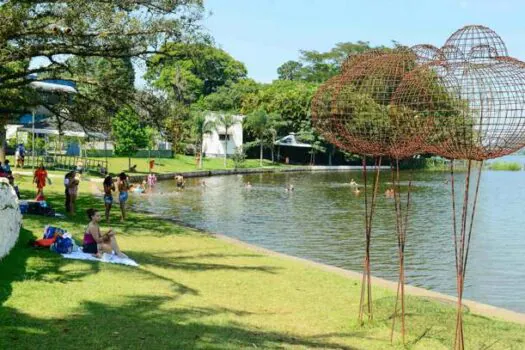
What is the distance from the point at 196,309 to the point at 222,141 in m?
66.8

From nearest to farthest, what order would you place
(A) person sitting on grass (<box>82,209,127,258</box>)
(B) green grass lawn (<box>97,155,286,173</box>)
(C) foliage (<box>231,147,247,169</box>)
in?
(A) person sitting on grass (<box>82,209,127,258</box>) → (B) green grass lawn (<box>97,155,286,173</box>) → (C) foliage (<box>231,147,247,169</box>)

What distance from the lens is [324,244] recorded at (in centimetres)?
2094

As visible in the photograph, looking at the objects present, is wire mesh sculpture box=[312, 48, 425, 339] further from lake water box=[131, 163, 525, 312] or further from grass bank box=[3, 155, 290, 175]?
grass bank box=[3, 155, 290, 175]

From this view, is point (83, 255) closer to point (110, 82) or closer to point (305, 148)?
point (110, 82)

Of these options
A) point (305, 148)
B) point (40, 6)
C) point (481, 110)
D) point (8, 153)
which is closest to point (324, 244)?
point (40, 6)

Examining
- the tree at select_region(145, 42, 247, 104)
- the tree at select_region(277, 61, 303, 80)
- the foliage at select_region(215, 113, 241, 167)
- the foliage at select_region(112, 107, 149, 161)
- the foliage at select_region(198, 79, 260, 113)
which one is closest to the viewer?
the foliage at select_region(112, 107, 149, 161)

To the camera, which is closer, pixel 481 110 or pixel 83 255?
pixel 481 110

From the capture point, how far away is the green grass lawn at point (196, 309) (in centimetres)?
761

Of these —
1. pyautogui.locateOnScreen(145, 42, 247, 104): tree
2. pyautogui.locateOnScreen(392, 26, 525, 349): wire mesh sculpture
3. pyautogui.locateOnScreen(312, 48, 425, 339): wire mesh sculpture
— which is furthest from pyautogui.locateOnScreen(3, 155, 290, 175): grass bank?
pyautogui.locateOnScreen(392, 26, 525, 349): wire mesh sculpture

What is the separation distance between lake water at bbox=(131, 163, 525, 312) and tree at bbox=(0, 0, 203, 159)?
7.75 metres

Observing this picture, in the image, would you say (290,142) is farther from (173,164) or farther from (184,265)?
(184,265)

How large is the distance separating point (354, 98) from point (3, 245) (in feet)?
21.5

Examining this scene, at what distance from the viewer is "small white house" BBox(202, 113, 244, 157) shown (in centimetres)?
7456

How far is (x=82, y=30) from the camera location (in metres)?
17.8
